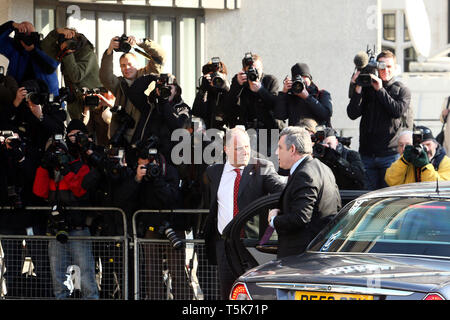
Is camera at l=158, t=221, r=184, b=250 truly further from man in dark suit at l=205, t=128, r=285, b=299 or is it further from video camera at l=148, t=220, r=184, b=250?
man in dark suit at l=205, t=128, r=285, b=299

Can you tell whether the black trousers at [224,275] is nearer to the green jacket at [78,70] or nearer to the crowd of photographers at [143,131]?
the crowd of photographers at [143,131]

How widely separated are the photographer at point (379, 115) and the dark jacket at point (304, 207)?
2568 mm

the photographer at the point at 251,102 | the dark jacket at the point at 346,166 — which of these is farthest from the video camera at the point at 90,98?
the dark jacket at the point at 346,166

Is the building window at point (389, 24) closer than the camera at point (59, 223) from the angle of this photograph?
No

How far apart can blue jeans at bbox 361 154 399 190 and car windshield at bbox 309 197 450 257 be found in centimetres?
331

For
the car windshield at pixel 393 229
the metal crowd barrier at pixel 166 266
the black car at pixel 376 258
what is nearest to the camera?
the black car at pixel 376 258

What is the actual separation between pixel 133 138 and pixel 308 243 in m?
3.53

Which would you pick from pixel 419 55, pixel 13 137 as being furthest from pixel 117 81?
pixel 419 55

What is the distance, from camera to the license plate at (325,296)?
5.73 meters

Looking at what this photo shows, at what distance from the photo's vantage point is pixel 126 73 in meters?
11.0

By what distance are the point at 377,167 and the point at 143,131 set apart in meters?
2.55

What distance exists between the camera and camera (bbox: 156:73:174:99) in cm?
1037

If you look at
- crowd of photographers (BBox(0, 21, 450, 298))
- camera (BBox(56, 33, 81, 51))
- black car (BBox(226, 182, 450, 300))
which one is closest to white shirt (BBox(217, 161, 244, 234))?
crowd of photographers (BBox(0, 21, 450, 298))
